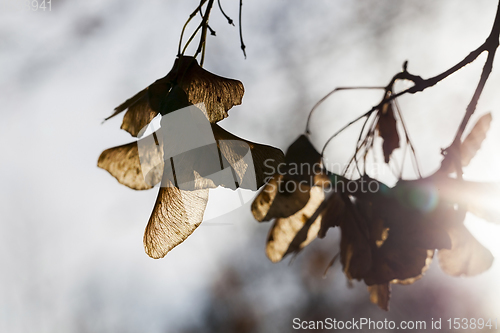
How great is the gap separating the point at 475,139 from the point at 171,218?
0.62m

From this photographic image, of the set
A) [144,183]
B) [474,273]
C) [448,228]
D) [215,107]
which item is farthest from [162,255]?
[474,273]

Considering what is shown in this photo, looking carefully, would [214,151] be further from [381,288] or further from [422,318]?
[422,318]

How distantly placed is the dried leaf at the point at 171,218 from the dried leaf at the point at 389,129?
Answer: 1.45 feet

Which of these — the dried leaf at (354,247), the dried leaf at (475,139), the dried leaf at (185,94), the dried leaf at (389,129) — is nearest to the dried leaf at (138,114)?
the dried leaf at (185,94)

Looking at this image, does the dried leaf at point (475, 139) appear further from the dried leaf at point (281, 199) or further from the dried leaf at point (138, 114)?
the dried leaf at point (138, 114)

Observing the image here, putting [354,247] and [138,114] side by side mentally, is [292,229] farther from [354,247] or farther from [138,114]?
[138,114]

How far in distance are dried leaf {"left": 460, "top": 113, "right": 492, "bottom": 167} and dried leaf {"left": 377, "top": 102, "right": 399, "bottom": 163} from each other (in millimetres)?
136

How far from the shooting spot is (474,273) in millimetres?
662

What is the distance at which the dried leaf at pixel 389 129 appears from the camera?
26.6 inches

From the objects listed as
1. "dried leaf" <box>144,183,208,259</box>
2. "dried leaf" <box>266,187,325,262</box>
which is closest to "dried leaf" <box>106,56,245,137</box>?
"dried leaf" <box>144,183,208,259</box>

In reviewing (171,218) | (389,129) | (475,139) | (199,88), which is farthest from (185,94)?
(475,139)

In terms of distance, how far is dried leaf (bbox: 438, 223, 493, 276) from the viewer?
61 centimetres

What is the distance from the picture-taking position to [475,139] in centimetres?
64

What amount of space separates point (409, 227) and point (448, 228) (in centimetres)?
11
